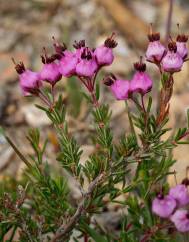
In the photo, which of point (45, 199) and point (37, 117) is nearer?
point (45, 199)

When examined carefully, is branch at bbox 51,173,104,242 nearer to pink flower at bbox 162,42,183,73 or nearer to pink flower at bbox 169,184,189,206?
pink flower at bbox 169,184,189,206

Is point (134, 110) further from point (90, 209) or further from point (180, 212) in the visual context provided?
point (180, 212)

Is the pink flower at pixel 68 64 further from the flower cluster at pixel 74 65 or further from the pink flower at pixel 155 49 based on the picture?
the pink flower at pixel 155 49

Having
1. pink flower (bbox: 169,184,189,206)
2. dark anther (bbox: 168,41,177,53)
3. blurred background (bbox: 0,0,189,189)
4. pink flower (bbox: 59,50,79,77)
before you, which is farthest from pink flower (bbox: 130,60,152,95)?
blurred background (bbox: 0,0,189,189)

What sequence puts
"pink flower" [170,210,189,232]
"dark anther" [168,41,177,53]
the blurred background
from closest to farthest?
"pink flower" [170,210,189,232]
"dark anther" [168,41,177,53]
the blurred background

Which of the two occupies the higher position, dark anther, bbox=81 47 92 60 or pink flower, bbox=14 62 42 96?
dark anther, bbox=81 47 92 60

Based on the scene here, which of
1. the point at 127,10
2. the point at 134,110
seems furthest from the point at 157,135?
the point at 127,10
